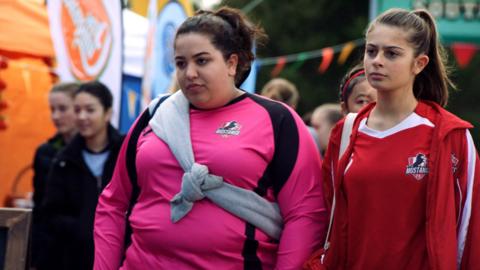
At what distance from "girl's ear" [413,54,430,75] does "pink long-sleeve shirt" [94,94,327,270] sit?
525 mm

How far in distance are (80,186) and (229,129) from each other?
214 centimetres

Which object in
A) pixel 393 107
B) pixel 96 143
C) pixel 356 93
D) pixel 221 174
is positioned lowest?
pixel 96 143

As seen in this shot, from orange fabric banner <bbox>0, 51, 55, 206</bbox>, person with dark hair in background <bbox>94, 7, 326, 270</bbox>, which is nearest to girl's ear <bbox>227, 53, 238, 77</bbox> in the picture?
person with dark hair in background <bbox>94, 7, 326, 270</bbox>

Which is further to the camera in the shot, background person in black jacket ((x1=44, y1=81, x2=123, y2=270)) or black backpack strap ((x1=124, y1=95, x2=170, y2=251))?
background person in black jacket ((x1=44, y1=81, x2=123, y2=270))

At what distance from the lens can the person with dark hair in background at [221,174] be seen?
3.78 metres

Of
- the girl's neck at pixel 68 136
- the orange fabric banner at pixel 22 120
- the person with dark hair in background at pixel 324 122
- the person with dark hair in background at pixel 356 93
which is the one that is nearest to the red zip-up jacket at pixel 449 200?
the person with dark hair in background at pixel 356 93

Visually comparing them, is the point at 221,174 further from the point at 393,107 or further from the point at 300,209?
the point at 393,107

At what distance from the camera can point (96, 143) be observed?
5.95 metres

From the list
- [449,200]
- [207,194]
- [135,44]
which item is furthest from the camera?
[135,44]

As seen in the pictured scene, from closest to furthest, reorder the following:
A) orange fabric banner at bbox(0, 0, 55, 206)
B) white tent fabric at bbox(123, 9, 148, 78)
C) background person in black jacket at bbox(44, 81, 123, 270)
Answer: background person in black jacket at bbox(44, 81, 123, 270), white tent fabric at bbox(123, 9, 148, 78), orange fabric banner at bbox(0, 0, 55, 206)

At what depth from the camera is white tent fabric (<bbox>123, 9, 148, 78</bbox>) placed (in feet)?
25.6

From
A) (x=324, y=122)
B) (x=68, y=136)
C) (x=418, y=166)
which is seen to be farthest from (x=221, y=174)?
(x=68, y=136)

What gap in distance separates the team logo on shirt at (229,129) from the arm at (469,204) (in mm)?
873

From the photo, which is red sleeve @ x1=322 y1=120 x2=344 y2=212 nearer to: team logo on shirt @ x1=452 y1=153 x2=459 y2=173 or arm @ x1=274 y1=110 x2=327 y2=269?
arm @ x1=274 y1=110 x2=327 y2=269
